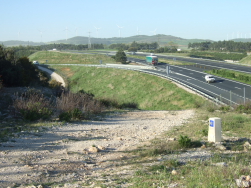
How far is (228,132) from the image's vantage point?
14062 mm

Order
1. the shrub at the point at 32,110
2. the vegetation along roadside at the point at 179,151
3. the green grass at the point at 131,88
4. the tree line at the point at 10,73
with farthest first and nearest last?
the green grass at the point at 131,88, the tree line at the point at 10,73, the shrub at the point at 32,110, the vegetation along roadside at the point at 179,151

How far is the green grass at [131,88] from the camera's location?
37.0 m

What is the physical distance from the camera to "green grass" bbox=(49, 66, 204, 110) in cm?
3703

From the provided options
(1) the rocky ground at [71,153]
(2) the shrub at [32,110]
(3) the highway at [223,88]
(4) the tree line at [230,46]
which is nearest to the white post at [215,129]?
(1) the rocky ground at [71,153]

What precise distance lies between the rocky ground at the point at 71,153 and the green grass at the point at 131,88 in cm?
1372

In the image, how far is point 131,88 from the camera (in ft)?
161

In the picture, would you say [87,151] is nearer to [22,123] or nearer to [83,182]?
[83,182]

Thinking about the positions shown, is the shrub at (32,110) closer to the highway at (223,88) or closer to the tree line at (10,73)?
the tree line at (10,73)

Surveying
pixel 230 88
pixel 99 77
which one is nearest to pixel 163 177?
pixel 230 88

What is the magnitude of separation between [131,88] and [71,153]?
39.2 meters

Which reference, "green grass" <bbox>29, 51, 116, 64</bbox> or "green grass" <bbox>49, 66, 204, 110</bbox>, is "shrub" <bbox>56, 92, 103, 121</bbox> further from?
"green grass" <bbox>29, 51, 116, 64</bbox>

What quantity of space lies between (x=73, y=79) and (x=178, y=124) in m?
46.1

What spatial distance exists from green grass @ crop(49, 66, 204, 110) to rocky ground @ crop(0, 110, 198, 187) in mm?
13721

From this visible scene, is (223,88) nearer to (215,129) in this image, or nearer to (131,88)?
(131,88)
